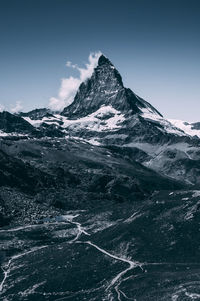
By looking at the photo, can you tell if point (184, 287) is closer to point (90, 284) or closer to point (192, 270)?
point (192, 270)

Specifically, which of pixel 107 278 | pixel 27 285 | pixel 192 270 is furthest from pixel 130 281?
pixel 27 285

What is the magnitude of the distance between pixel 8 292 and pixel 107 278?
40.1m

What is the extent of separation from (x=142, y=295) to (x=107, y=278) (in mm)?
26515

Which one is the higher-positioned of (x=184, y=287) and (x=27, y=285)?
(x=184, y=287)

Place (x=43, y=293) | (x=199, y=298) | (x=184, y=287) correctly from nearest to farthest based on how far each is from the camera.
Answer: (x=199, y=298), (x=184, y=287), (x=43, y=293)

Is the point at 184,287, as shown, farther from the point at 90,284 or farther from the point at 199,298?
the point at 90,284

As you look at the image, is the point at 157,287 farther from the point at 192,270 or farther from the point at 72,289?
the point at 72,289

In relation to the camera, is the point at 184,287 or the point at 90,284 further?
the point at 90,284

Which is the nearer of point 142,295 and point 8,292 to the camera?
point 142,295

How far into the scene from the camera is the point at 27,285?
656 ft

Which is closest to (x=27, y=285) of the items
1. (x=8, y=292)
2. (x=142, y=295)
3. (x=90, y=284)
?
(x=8, y=292)

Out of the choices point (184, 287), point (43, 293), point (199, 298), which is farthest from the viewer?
point (43, 293)

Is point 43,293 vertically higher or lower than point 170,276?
lower

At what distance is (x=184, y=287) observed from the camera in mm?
174500
